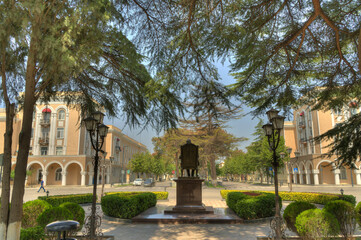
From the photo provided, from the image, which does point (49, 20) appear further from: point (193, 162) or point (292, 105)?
point (193, 162)

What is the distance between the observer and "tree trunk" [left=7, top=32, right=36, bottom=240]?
498cm

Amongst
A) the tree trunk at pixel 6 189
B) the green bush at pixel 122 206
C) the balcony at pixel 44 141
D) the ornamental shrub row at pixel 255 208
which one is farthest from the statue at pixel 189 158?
the balcony at pixel 44 141

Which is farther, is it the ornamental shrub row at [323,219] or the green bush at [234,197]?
the green bush at [234,197]

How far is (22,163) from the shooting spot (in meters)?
5.28

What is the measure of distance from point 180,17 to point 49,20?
9.13 feet

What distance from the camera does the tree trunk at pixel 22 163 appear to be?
4980mm

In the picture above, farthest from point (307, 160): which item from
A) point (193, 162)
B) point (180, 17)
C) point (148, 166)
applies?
point (180, 17)

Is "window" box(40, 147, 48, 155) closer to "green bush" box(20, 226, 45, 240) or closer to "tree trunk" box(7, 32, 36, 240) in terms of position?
"tree trunk" box(7, 32, 36, 240)

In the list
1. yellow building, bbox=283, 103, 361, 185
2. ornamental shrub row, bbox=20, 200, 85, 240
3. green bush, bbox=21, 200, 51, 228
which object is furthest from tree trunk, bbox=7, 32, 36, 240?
yellow building, bbox=283, 103, 361, 185

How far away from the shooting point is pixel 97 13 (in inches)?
174

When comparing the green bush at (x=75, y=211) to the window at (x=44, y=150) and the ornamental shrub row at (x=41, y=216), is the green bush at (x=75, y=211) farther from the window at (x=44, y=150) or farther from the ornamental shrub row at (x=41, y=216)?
the window at (x=44, y=150)

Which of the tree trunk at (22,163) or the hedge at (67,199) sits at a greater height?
the tree trunk at (22,163)

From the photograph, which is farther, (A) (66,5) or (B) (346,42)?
(B) (346,42)

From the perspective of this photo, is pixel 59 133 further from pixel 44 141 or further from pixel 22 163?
pixel 22 163
